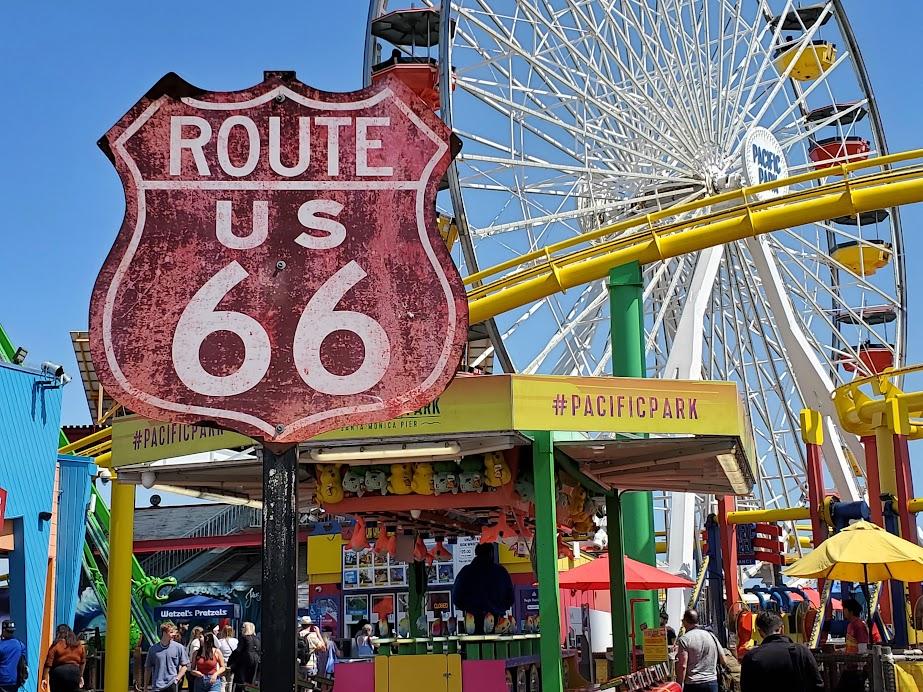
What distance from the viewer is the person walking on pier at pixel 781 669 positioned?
7086 millimetres

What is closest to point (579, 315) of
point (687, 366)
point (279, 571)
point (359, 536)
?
point (687, 366)

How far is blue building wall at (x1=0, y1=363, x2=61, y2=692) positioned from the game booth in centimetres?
353

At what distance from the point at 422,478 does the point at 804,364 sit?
46.9 ft

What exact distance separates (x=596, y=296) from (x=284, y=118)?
2188 centimetres

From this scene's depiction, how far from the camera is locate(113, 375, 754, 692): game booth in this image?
11.0 meters

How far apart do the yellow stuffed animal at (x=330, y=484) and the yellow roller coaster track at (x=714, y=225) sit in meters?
9.29

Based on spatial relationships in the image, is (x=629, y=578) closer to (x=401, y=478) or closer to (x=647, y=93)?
(x=401, y=478)

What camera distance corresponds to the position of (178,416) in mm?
4602

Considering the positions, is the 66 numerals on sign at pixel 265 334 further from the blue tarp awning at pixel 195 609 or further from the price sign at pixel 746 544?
the blue tarp awning at pixel 195 609

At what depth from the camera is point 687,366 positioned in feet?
73.8

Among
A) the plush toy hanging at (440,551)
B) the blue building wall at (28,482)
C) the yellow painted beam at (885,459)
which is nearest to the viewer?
the blue building wall at (28,482)

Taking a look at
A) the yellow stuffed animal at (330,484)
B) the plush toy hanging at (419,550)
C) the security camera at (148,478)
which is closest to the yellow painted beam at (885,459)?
the plush toy hanging at (419,550)

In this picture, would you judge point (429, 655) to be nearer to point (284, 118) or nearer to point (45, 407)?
point (284, 118)

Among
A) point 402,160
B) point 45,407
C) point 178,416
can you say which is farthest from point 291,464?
point 45,407
